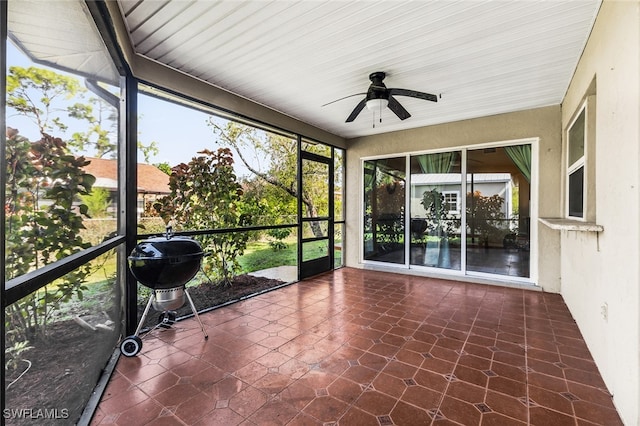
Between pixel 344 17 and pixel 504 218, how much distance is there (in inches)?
162

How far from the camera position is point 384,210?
6043 millimetres

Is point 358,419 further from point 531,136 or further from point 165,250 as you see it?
point 531,136

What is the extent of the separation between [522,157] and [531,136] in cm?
34

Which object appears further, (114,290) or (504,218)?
(504,218)

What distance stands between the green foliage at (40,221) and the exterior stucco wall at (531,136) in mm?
5099

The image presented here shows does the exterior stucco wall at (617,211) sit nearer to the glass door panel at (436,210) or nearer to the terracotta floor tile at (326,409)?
the terracotta floor tile at (326,409)

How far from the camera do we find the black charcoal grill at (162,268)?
96.1 inches

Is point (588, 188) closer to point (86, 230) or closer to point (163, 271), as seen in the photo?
point (163, 271)

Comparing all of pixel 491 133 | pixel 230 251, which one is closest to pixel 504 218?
pixel 491 133

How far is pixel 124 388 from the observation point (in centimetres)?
206

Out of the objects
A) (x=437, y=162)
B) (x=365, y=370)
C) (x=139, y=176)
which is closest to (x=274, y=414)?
(x=365, y=370)

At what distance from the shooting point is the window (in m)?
3.08

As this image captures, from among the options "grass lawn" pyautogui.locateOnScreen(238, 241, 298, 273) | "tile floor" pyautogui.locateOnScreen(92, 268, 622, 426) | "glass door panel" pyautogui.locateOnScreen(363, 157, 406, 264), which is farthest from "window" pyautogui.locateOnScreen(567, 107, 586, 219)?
"grass lawn" pyautogui.locateOnScreen(238, 241, 298, 273)

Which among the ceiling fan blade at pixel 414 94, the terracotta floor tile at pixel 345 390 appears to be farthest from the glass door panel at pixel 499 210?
the terracotta floor tile at pixel 345 390
